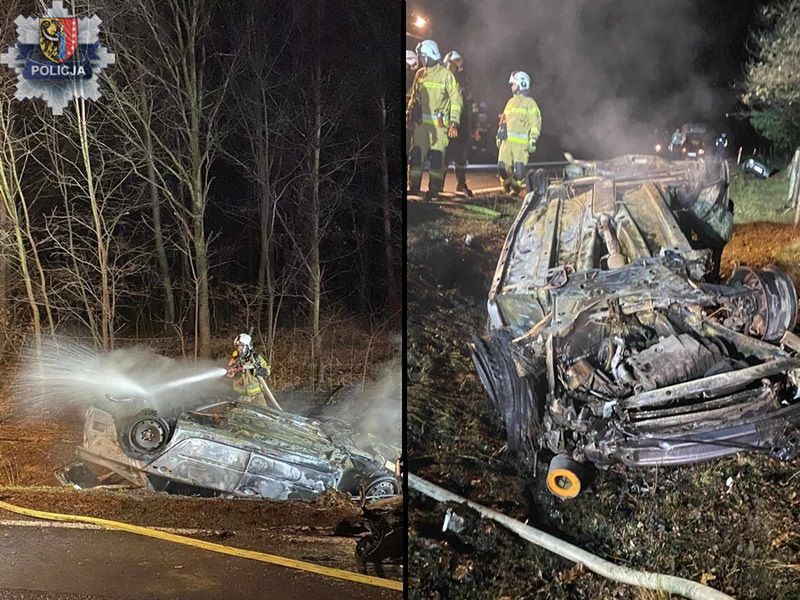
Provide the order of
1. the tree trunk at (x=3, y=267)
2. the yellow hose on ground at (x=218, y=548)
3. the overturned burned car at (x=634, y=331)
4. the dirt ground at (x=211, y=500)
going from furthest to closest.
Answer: the tree trunk at (x=3, y=267)
the dirt ground at (x=211, y=500)
the yellow hose on ground at (x=218, y=548)
the overturned burned car at (x=634, y=331)

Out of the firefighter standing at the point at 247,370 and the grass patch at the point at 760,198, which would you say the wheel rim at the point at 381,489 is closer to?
the firefighter standing at the point at 247,370

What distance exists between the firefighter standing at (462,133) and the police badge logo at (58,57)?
2311mm

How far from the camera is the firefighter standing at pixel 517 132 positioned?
3.44m

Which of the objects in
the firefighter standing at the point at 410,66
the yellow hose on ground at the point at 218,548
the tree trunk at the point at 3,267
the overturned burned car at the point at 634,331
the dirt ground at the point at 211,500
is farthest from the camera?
the tree trunk at the point at 3,267

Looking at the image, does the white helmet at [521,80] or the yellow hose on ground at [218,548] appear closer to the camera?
the white helmet at [521,80]

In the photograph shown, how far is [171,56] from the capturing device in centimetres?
403

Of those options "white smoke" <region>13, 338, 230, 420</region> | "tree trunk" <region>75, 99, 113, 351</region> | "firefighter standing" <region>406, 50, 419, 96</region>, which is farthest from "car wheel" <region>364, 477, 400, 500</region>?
"firefighter standing" <region>406, 50, 419, 96</region>

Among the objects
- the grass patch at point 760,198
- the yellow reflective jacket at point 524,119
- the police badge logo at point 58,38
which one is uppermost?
the police badge logo at point 58,38

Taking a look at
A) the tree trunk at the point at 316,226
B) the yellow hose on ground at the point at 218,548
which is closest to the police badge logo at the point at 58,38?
the tree trunk at the point at 316,226

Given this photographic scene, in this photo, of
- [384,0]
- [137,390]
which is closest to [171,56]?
[384,0]

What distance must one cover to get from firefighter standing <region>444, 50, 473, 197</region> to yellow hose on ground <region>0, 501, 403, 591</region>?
101 inches

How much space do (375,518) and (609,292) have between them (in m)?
2.13

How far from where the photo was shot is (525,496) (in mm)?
3510

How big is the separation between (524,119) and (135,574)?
3875 millimetres
